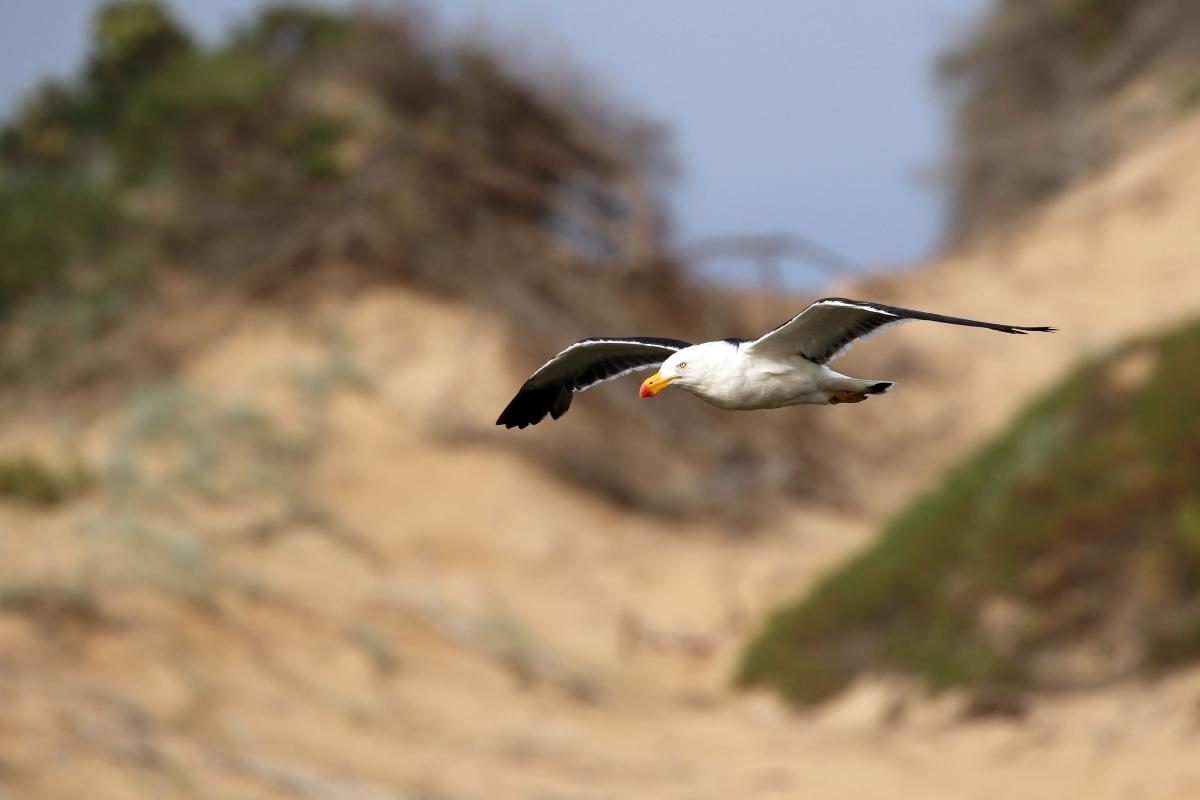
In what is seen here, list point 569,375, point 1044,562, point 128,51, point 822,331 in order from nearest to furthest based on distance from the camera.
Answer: point 822,331, point 569,375, point 1044,562, point 128,51

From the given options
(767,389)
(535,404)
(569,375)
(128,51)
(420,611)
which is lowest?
(767,389)

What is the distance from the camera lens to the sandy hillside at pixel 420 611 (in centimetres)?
1042

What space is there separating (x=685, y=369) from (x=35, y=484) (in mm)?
8656

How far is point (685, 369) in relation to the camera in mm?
6383

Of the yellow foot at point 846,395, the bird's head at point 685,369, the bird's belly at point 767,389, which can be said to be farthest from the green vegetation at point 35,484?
the yellow foot at point 846,395

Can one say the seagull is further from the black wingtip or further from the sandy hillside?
the sandy hillside

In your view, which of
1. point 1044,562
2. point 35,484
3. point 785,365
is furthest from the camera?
point 35,484

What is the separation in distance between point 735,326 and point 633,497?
11.7 feet

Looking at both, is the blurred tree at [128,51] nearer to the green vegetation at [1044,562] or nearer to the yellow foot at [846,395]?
the green vegetation at [1044,562]

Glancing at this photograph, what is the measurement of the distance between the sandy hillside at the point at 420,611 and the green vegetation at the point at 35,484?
0.62 ft

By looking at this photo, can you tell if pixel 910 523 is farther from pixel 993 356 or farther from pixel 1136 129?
pixel 1136 129

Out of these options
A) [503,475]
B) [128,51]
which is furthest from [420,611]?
[128,51]

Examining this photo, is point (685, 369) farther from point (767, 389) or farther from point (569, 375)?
point (569, 375)

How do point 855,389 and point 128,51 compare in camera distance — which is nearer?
point 855,389
